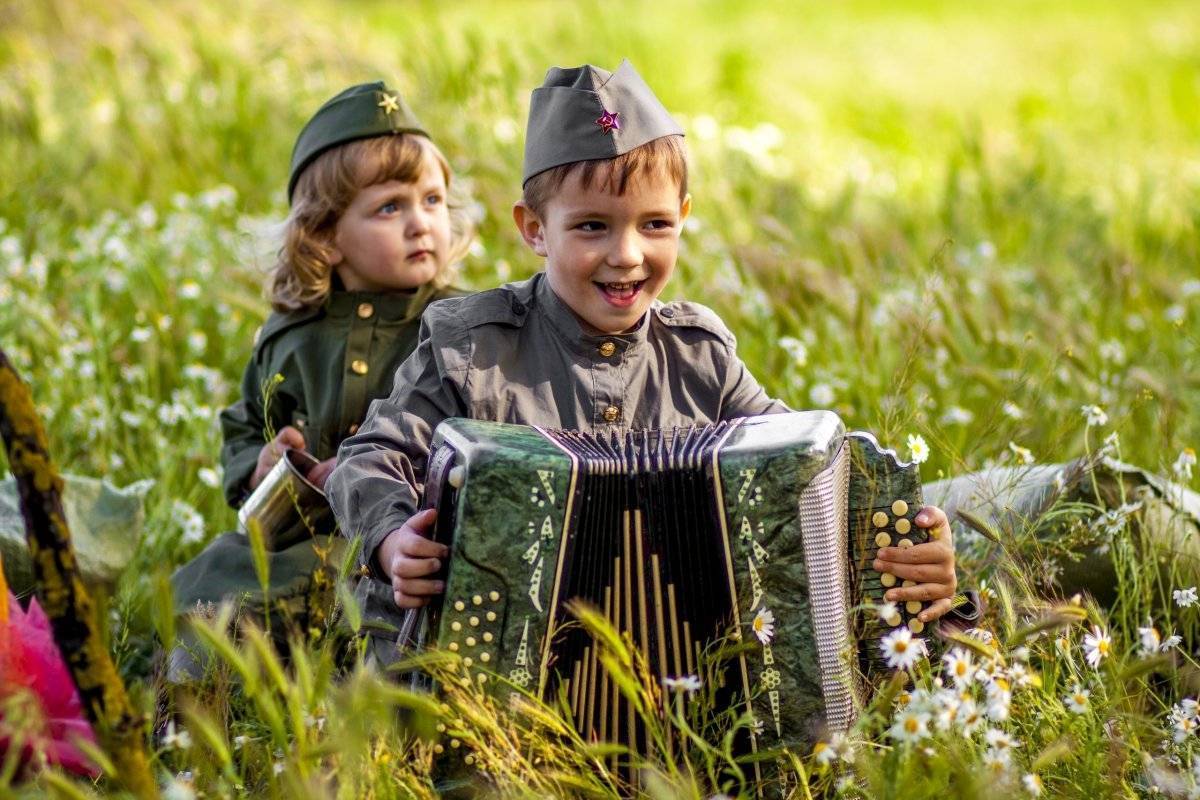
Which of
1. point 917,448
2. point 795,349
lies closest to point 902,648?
point 917,448

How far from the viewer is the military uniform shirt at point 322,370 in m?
4.37

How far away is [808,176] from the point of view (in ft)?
32.0

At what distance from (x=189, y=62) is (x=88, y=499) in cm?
683

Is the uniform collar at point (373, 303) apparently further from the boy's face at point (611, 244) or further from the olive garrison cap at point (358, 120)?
the boy's face at point (611, 244)

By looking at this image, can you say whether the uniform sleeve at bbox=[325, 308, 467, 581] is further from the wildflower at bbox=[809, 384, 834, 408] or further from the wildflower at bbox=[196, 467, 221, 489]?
the wildflower at bbox=[809, 384, 834, 408]

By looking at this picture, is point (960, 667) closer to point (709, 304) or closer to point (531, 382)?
point (531, 382)

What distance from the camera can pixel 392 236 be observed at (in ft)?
14.6

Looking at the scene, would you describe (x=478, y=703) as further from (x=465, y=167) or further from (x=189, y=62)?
(x=189, y=62)

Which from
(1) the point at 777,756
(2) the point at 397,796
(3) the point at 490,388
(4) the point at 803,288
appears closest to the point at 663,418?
(3) the point at 490,388

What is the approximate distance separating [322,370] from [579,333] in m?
1.11

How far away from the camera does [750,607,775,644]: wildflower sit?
3.13 meters

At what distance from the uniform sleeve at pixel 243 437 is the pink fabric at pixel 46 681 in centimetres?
91

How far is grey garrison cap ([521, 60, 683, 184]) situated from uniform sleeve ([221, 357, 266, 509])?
1.40 meters

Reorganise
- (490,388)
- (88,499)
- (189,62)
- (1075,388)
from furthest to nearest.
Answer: (189,62) < (1075,388) < (88,499) < (490,388)
